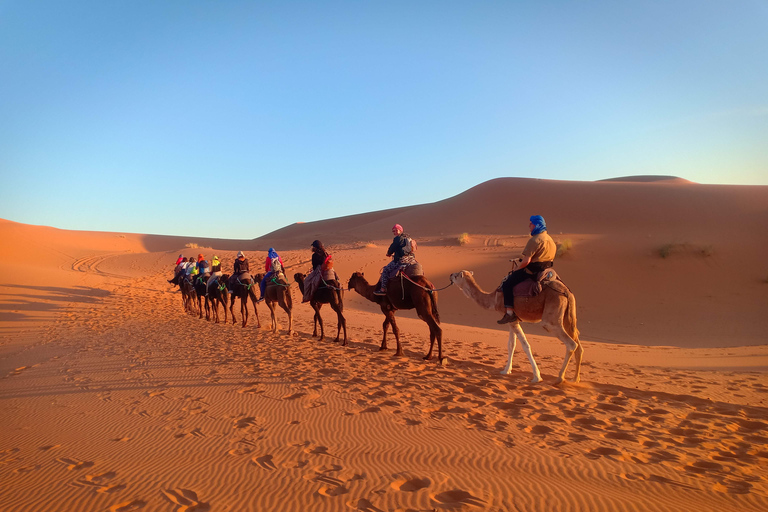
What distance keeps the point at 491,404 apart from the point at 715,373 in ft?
20.7

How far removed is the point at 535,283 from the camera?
7.84m

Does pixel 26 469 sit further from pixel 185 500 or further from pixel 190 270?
pixel 190 270

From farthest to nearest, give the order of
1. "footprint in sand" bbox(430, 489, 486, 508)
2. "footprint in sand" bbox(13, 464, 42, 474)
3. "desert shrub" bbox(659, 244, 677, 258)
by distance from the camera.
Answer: "desert shrub" bbox(659, 244, 677, 258) < "footprint in sand" bbox(13, 464, 42, 474) < "footprint in sand" bbox(430, 489, 486, 508)

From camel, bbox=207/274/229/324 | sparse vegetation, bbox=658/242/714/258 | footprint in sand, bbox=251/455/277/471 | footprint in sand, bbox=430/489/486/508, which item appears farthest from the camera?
sparse vegetation, bbox=658/242/714/258

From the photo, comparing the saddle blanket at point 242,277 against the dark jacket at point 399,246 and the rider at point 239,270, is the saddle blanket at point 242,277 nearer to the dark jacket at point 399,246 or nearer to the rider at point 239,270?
the rider at point 239,270

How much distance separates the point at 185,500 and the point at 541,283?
6312mm

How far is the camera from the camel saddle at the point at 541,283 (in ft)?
25.6

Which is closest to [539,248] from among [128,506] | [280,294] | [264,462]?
[264,462]

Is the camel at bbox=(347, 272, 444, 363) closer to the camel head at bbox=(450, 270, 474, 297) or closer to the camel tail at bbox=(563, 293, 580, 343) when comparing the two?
the camel head at bbox=(450, 270, 474, 297)

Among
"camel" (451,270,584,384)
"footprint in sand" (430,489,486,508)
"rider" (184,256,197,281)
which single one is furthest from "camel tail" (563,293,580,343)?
"rider" (184,256,197,281)

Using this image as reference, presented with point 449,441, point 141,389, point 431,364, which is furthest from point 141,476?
point 431,364

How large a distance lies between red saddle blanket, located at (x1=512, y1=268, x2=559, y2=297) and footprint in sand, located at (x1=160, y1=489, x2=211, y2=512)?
6066 mm

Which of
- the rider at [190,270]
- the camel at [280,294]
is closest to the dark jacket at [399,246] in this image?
the camel at [280,294]

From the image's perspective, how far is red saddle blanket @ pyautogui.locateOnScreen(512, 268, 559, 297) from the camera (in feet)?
25.6
